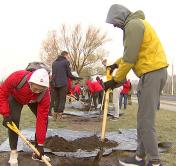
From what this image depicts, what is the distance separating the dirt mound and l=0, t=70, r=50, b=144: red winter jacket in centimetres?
104

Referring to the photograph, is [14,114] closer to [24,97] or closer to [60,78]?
[24,97]

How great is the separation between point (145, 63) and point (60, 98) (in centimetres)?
620

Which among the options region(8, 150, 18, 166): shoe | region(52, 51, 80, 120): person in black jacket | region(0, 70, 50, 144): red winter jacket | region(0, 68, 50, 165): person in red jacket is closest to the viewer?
region(0, 68, 50, 165): person in red jacket

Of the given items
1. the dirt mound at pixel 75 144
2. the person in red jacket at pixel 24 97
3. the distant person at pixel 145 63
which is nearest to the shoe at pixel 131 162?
the distant person at pixel 145 63

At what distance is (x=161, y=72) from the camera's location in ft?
16.5

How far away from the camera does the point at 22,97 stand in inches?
217

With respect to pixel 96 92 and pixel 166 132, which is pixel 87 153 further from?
pixel 96 92

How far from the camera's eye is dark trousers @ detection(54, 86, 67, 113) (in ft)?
35.9

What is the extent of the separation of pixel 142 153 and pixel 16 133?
173cm

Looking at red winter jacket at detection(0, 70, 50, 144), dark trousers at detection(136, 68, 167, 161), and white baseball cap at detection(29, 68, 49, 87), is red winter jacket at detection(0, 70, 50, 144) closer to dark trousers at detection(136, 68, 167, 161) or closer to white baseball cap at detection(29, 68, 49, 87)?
white baseball cap at detection(29, 68, 49, 87)

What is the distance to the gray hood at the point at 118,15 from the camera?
5086 mm

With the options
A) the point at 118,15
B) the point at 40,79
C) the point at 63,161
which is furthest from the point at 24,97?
the point at 118,15

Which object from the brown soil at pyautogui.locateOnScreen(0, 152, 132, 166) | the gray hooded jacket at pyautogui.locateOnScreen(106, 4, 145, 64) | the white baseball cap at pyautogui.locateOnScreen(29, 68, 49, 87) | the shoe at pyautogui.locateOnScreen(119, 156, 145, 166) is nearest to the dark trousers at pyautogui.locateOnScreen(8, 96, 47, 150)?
the brown soil at pyautogui.locateOnScreen(0, 152, 132, 166)

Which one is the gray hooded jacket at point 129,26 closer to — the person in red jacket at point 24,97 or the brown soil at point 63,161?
the person in red jacket at point 24,97
